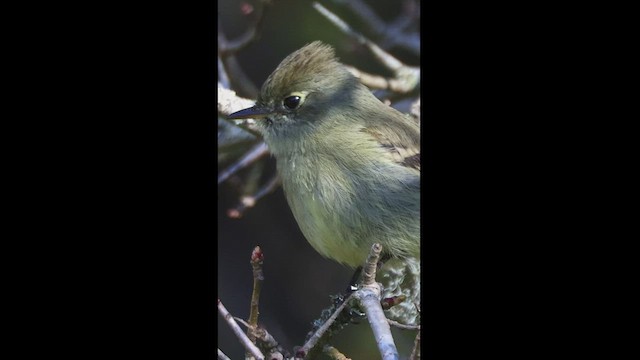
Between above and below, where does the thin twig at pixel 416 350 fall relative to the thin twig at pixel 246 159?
below

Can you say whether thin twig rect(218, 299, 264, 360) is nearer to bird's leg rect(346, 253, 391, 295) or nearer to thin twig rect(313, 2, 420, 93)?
bird's leg rect(346, 253, 391, 295)

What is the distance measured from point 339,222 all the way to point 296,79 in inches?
16.0

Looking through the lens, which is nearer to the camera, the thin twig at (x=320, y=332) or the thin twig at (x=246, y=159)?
the thin twig at (x=320, y=332)

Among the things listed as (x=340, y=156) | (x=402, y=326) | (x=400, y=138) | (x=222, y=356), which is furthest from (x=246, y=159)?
(x=402, y=326)

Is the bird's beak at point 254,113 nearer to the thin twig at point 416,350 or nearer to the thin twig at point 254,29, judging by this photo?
the thin twig at point 254,29

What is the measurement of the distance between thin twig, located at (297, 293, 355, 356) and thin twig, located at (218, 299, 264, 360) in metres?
0.11

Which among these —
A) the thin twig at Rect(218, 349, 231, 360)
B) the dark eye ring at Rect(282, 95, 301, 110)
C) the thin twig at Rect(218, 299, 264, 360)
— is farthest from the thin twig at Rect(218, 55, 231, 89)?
the thin twig at Rect(218, 349, 231, 360)

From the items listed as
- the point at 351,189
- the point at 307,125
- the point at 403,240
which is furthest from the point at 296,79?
the point at 403,240

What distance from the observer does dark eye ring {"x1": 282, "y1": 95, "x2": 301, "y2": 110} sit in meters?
2.79

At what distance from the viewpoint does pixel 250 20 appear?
2744 mm

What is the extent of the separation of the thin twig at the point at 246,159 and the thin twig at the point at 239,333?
351 millimetres

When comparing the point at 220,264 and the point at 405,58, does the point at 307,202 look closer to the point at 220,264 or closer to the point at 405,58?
the point at 220,264

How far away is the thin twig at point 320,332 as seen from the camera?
8.84 ft

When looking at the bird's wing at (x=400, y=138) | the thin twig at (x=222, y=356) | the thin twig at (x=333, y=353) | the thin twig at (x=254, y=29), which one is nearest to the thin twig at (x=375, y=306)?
the thin twig at (x=333, y=353)
